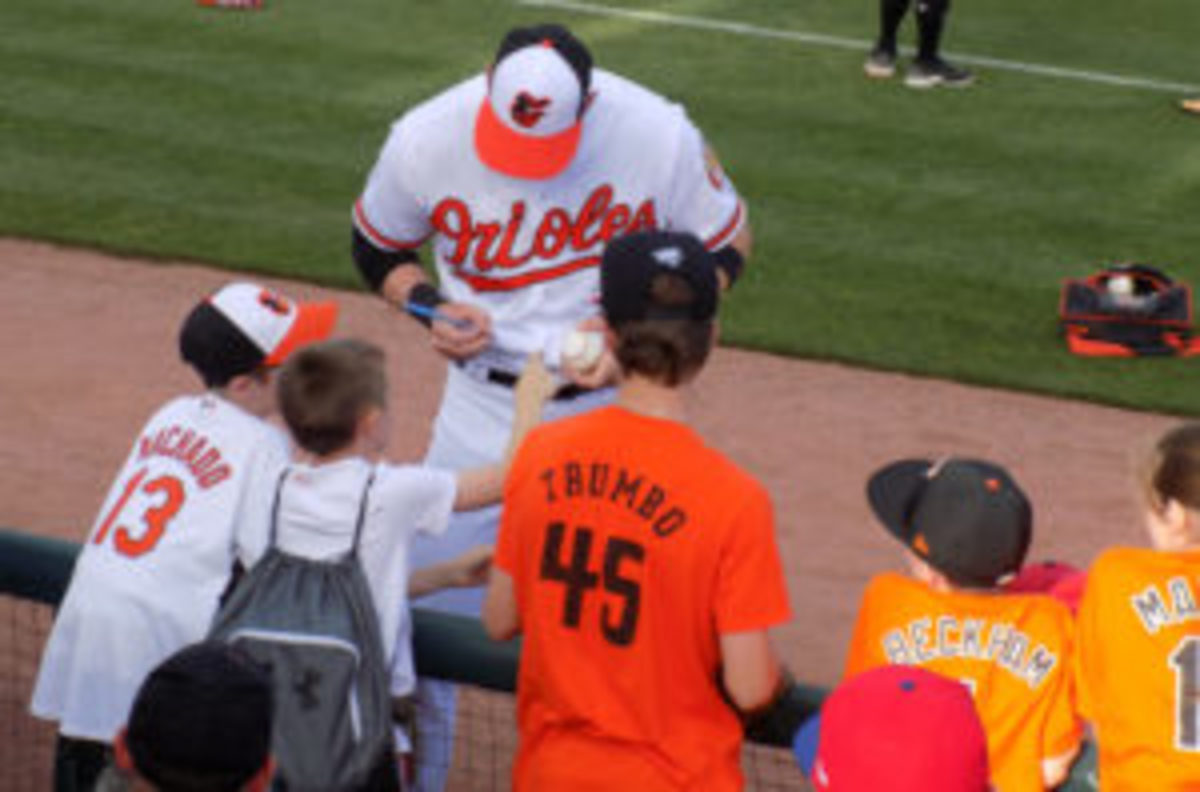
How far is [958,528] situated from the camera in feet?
12.5

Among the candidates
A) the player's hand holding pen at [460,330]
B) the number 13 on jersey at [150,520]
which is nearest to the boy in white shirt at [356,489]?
the number 13 on jersey at [150,520]

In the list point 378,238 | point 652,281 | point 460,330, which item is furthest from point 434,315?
point 652,281

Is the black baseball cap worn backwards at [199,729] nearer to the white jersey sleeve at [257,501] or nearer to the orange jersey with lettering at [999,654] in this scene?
the white jersey sleeve at [257,501]

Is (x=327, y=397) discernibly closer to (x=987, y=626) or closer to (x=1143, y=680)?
(x=987, y=626)

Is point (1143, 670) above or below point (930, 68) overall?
above

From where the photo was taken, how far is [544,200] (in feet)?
16.8

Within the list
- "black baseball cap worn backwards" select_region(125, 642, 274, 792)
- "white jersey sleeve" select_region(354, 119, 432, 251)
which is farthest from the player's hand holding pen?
"black baseball cap worn backwards" select_region(125, 642, 274, 792)

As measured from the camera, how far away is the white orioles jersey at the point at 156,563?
402cm

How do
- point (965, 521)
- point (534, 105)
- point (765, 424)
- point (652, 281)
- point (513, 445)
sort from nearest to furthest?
1. point (652, 281)
2. point (965, 521)
3. point (513, 445)
4. point (534, 105)
5. point (765, 424)

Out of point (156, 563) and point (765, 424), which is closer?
point (156, 563)

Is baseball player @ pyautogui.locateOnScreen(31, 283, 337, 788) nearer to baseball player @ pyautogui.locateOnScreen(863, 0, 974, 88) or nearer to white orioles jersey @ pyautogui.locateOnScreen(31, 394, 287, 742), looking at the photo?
white orioles jersey @ pyautogui.locateOnScreen(31, 394, 287, 742)

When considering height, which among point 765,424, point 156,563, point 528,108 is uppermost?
point 528,108

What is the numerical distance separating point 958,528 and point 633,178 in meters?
1.66

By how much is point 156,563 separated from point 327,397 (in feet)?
1.66
